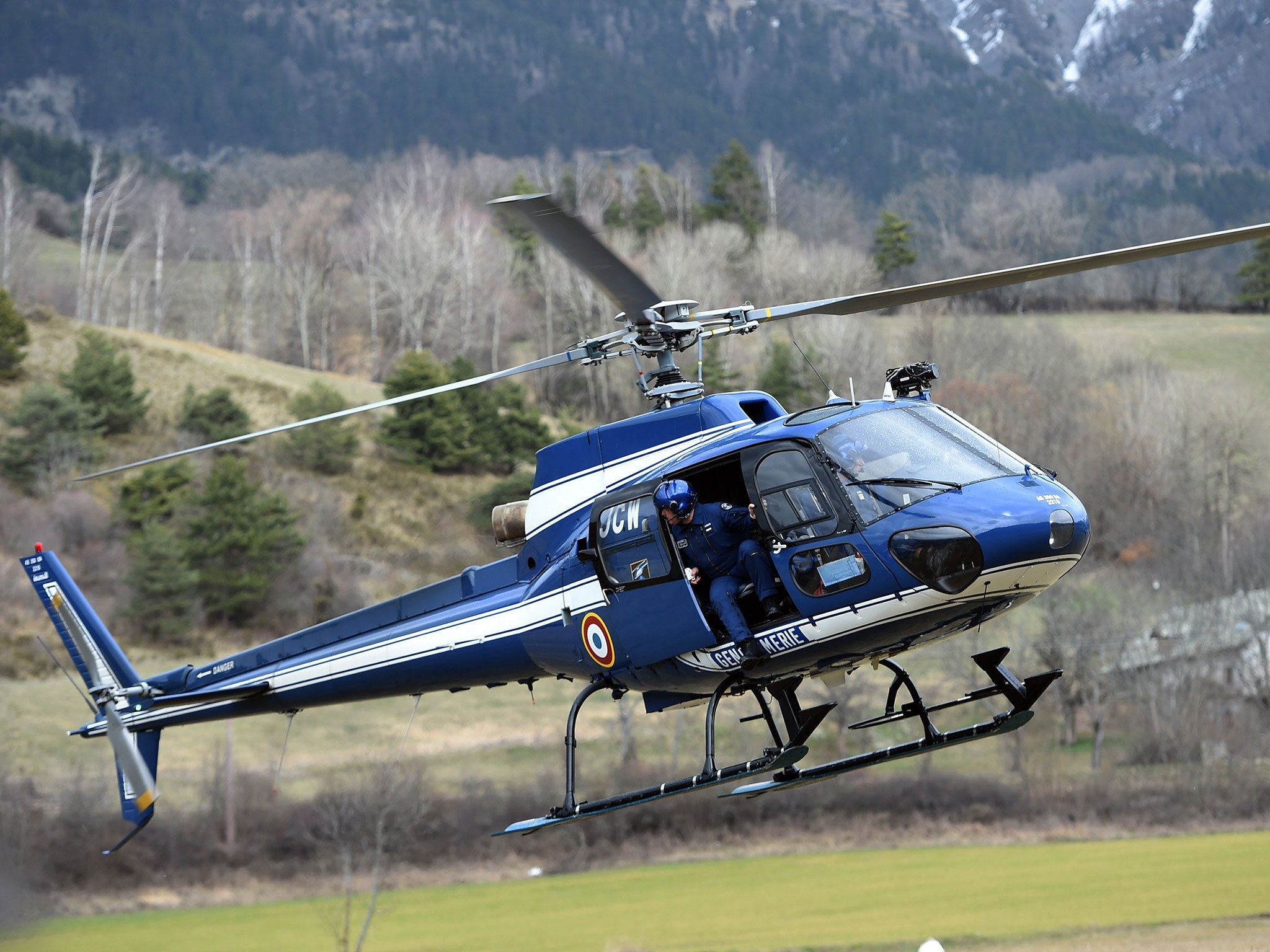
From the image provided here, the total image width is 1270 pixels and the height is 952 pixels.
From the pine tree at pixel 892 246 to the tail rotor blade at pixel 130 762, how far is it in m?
87.8

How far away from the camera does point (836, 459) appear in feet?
30.6

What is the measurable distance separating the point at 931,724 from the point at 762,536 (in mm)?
1911

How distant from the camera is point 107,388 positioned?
61188 millimetres

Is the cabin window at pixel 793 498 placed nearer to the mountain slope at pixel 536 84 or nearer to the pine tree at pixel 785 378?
the pine tree at pixel 785 378

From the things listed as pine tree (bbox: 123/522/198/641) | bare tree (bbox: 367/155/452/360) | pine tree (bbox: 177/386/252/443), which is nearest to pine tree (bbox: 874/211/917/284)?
bare tree (bbox: 367/155/452/360)

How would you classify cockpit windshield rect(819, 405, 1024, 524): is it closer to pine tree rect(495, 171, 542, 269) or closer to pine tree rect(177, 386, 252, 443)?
pine tree rect(177, 386, 252, 443)

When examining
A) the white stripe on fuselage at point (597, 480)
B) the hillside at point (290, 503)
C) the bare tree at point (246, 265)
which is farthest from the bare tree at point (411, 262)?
the white stripe on fuselage at point (597, 480)

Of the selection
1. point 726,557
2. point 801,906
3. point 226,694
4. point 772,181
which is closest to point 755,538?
point 726,557

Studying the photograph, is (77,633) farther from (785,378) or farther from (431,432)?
(431,432)

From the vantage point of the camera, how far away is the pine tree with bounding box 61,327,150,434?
61062mm

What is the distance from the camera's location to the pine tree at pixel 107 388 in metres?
61.1

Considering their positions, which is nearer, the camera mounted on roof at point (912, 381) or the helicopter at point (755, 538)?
the helicopter at point (755, 538)

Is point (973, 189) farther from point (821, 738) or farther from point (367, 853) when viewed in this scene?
point (367, 853)

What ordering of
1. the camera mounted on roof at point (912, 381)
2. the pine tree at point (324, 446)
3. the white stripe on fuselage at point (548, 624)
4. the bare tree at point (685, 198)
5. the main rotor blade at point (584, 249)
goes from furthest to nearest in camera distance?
the bare tree at point (685, 198)
the pine tree at point (324, 446)
the camera mounted on roof at point (912, 381)
the white stripe on fuselage at point (548, 624)
the main rotor blade at point (584, 249)
